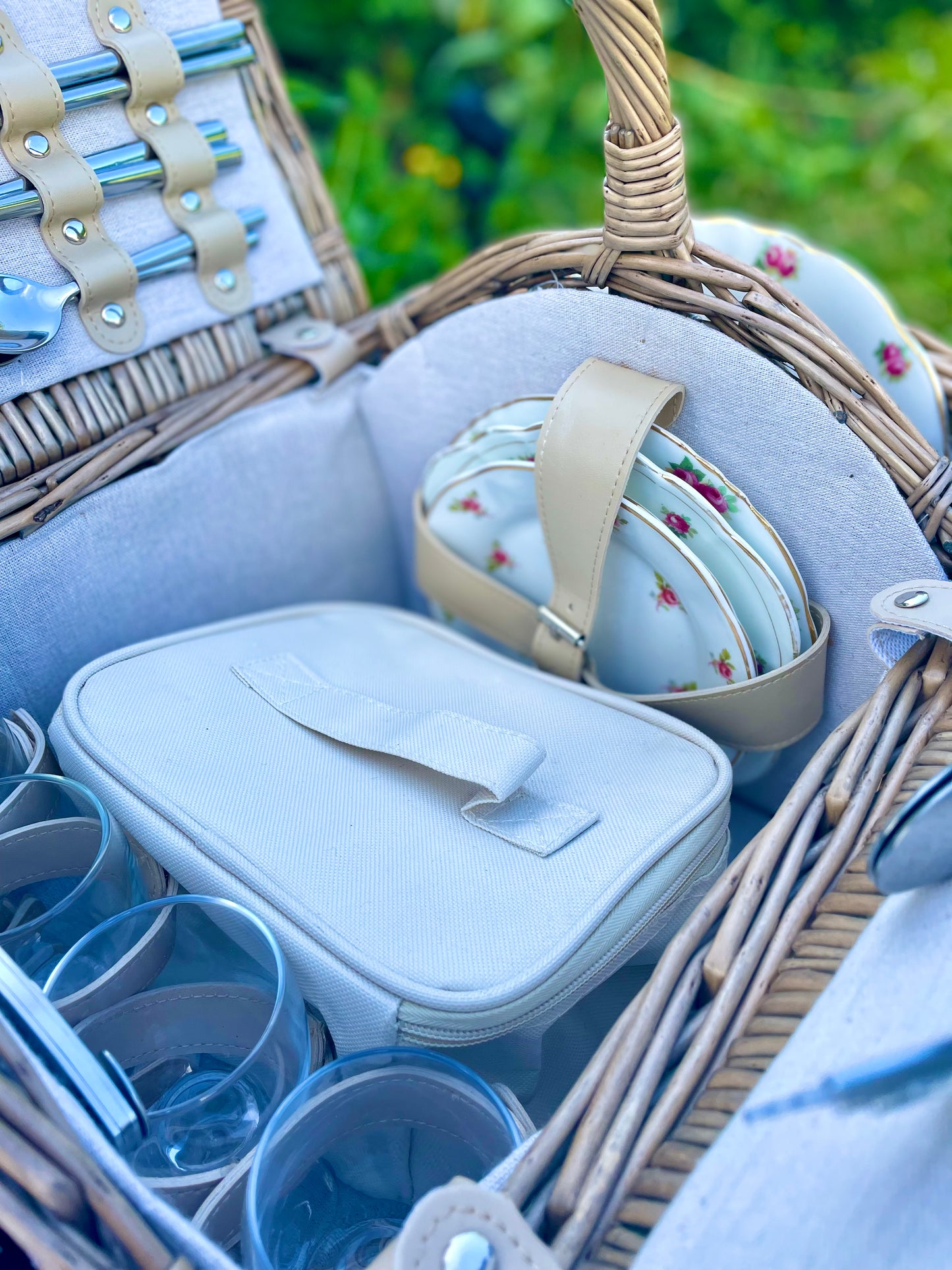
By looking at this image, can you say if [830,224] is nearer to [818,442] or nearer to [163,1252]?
[818,442]

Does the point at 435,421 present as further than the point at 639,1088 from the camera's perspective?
Yes

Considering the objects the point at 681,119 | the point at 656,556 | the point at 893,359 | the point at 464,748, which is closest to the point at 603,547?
the point at 656,556

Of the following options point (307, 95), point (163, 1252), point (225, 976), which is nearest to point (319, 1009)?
point (225, 976)

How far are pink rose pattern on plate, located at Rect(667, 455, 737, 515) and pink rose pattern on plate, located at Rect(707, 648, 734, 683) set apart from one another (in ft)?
0.27

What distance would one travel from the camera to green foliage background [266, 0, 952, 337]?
5.07ft

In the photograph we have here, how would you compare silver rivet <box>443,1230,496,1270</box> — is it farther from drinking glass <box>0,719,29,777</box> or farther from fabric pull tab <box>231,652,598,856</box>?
drinking glass <box>0,719,29,777</box>

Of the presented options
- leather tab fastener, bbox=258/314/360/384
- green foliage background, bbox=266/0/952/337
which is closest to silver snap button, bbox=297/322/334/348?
leather tab fastener, bbox=258/314/360/384

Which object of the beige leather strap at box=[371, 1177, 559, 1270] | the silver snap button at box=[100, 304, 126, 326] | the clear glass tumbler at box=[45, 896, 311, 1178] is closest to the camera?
the beige leather strap at box=[371, 1177, 559, 1270]

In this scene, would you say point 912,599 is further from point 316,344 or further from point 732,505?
point 316,344

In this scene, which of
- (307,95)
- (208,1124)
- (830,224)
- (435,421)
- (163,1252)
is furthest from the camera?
(830,224)

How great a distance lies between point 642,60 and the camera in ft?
1.68

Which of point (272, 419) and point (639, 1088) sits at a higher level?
point (272, 419)

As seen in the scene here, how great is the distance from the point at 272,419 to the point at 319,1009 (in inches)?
16.9

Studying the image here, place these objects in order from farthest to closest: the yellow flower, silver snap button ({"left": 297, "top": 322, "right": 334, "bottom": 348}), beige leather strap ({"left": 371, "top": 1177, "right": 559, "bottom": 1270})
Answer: the yellow flower, silver snap button ({"left": 297, "top": 322, "right": 334, "bottom": 348}), beige leather strap ({"left": 371, "top": 1177, "right": 559, "bottom": 1270})
